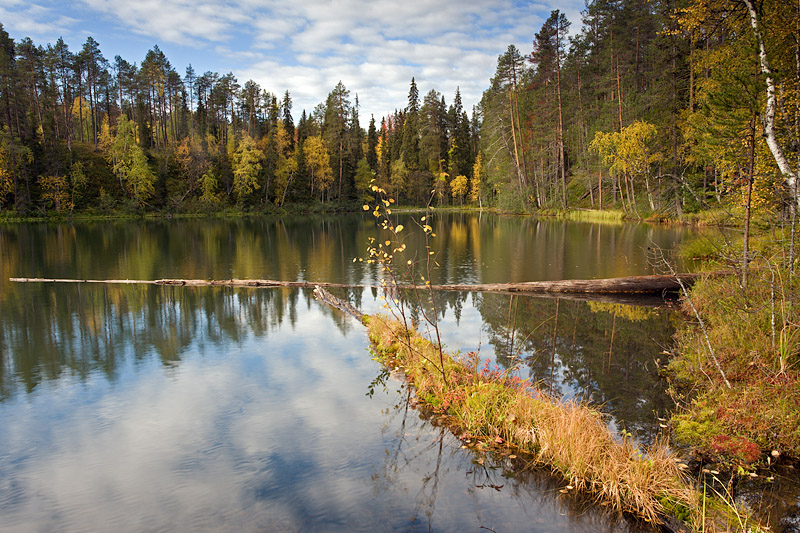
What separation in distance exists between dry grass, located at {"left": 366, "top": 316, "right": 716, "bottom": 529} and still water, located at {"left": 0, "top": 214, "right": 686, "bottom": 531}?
0.32m

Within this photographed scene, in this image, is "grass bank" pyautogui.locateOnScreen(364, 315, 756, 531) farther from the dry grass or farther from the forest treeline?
the forest treeline

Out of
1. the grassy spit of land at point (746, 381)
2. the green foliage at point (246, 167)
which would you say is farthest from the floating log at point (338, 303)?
the green foliage at point (246, 167)

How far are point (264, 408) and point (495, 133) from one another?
2038 inches

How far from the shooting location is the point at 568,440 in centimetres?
589

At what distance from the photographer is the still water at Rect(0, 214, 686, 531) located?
5535 millimetres

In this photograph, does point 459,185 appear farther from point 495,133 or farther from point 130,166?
point 130,166

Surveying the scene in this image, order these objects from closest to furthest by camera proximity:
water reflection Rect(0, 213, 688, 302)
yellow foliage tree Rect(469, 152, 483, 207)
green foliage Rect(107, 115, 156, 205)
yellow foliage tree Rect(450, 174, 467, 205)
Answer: water reflection Rect(0, 213, 688, 302), green foliage Rect(107, 115, 156, 205), yellow foliage tree Rect(469, 152, 483, 207), yellow foliage tree Rect(450, 174, 467, 205)

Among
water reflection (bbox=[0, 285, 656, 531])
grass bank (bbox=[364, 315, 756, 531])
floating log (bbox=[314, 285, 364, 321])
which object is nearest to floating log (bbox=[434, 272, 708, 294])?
floating log (bbox=[314, 285, 364, 321])

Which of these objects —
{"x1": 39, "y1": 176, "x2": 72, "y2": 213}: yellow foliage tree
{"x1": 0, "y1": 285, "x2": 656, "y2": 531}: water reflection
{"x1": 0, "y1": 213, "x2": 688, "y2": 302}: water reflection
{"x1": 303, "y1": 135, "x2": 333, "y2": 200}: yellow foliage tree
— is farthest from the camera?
{"x1": 303, "y1": 135, "x2": 333, "y2": 200}: yellow foliage tree

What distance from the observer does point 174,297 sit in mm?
16938

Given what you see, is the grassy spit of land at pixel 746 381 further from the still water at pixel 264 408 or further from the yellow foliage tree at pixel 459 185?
the yellow foliage tree at pixel 459 185

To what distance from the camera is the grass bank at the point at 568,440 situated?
197 inches

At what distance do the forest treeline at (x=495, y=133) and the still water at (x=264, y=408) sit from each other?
516 cm

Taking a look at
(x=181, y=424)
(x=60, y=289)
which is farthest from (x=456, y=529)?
(x=60, y=289)
